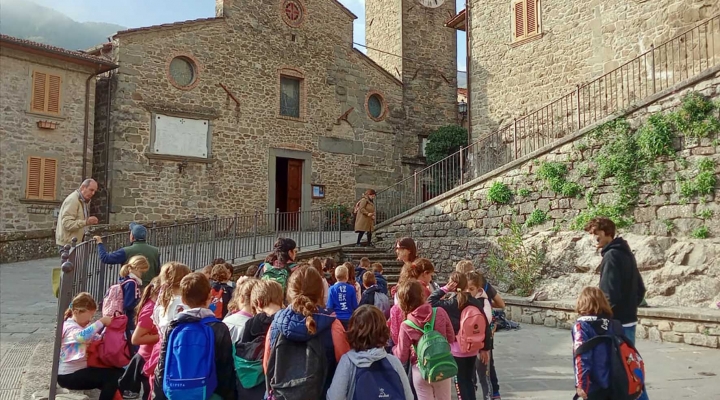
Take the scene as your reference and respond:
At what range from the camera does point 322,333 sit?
3.21 meters

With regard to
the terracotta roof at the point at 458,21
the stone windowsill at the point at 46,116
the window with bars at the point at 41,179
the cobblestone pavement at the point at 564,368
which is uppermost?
the terracotta roof at the point at 458,21

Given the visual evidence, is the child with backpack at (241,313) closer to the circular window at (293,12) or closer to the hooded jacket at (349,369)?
the hooded jacket at (349,369)

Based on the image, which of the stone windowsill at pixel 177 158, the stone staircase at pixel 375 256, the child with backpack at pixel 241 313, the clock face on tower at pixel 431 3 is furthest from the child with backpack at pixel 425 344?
the clock face on tower at pixel 431 3

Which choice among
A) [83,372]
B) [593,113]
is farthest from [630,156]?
[83,372]

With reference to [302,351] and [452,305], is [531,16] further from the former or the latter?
[302,351]

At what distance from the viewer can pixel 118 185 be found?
1533 cm

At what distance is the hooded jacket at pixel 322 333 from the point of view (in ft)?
10.3

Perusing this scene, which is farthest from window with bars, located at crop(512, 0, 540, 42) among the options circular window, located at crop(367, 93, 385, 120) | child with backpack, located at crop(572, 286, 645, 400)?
child with backpack, located at crop(572, 286, 645, 400)

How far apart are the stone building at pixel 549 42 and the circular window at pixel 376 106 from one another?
14.1ft

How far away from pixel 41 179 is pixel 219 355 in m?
13.7

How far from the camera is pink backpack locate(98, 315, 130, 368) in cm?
425

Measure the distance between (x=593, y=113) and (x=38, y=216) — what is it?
553 inches

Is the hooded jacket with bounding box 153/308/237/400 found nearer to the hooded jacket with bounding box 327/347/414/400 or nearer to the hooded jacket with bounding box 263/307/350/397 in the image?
the hooded jacket with bounding box 263/307/350/397

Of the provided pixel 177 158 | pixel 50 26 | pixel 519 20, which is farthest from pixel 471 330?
pixel 50 26
